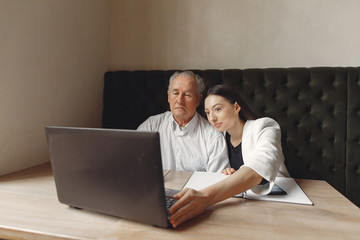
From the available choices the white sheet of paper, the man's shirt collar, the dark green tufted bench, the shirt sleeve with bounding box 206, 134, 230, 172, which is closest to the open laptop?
the white sheet of paper

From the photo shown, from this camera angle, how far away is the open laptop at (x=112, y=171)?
0.57 metres

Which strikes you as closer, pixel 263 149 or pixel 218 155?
pixel 263 149

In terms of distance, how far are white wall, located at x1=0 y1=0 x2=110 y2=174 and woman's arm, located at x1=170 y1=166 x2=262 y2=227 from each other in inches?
42.0

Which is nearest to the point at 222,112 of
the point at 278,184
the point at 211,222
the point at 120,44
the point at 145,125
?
the point at 278,184

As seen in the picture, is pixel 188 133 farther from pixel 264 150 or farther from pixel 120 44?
pixel 120 44

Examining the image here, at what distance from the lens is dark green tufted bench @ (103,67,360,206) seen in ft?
4.92

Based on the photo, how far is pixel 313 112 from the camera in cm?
156

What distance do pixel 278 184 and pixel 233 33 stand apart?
4.25 feet

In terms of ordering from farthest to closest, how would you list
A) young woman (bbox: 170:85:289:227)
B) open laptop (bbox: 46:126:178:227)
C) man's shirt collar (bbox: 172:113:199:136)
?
man's shirt collar (bbox: 172:113:199:136), young woman (bbox: 170:85:289:227), open laptop (bbox: 46:126:178:227)

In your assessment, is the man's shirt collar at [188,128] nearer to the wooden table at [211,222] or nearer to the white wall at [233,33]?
the white wall at [233,33]

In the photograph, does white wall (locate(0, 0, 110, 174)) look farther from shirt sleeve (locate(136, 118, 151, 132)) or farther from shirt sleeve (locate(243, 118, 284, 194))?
shirt sleeve (locate(243, 118, 284, 194))

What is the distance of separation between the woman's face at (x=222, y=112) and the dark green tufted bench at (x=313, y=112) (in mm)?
358

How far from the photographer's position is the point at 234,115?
53.2 inches

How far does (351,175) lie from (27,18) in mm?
2149
